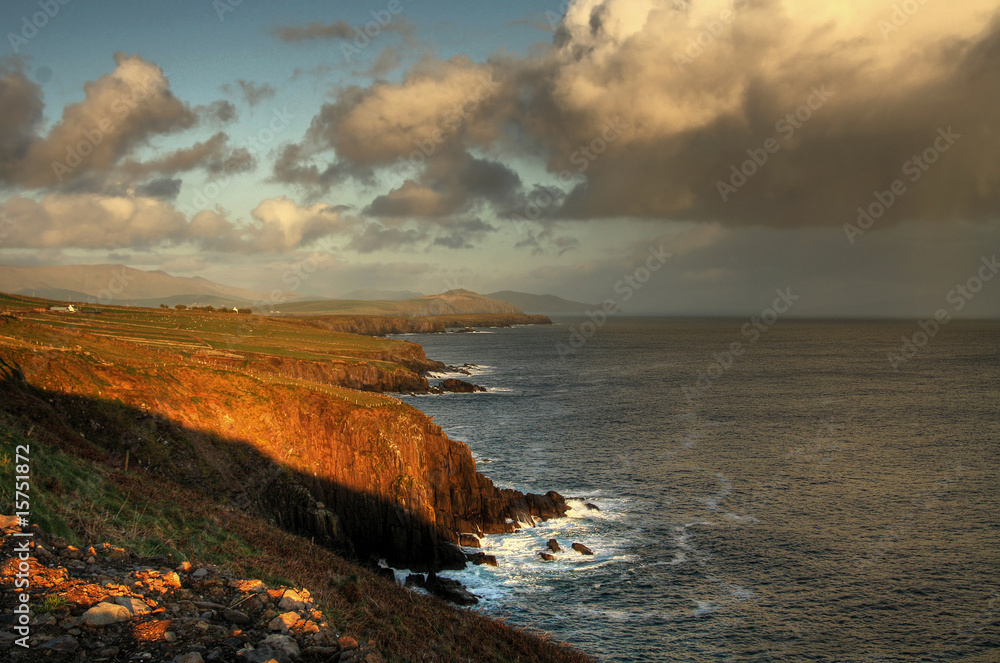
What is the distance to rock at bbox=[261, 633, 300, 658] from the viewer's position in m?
10.2

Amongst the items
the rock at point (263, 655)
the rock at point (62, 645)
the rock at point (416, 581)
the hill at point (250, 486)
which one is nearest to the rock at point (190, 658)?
the hill at point (250, 486)

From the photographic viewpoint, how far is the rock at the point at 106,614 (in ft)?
30.9

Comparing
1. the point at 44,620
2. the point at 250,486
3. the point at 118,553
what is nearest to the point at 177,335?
the point at 250,486

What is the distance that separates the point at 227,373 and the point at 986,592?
49.6m

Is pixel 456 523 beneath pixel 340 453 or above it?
beneath

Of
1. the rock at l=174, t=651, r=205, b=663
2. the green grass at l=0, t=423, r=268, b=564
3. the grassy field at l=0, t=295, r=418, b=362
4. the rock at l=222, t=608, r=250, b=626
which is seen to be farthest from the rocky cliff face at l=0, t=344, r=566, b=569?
the rock at l=174, t=651, r=205, b=663

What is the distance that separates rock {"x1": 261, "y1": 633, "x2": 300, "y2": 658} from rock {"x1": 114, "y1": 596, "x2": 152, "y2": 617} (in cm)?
207

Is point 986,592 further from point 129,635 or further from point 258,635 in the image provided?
point 129,635

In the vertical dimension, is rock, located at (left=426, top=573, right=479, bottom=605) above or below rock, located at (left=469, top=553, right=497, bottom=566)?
above

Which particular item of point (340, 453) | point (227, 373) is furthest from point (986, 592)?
point (227, 373)

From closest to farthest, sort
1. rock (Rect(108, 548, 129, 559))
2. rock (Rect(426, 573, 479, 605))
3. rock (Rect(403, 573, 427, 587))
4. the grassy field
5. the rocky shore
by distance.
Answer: the rocky shore → rock (Rect(108, 548, 129, 559)) → rock (Rect(426, 573, 479, 605)) → rock (Rect(403, 573, 427, 587)) → the grassy field

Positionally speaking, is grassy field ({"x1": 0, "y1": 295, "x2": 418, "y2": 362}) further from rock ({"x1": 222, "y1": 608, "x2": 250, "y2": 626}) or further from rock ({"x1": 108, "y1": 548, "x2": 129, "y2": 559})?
rock ({"x1": 222, "y1": 608, "x2": 250, "y2": 626})

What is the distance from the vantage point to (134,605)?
10141 millimetres

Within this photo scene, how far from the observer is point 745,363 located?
5999 inches
